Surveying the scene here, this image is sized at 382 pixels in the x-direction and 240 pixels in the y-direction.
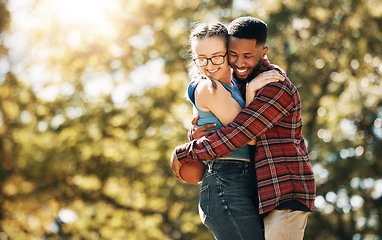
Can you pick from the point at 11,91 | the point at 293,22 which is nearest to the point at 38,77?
the point at 11,91

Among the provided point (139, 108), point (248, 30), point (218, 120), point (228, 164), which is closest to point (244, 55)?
point (248, 30)

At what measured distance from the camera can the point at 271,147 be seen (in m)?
2.59

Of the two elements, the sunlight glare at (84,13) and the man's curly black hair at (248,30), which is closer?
the man's curly black hair at (248,30)

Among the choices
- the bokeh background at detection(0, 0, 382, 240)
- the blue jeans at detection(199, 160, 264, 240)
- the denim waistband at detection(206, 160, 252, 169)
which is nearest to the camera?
the blue jeans at detection(199, 160, 264, 240)

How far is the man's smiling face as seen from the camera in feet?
8.81

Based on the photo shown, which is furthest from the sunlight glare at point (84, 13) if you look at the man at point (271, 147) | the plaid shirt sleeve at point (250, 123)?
the plaid shirt sleeve at point (250, 123)

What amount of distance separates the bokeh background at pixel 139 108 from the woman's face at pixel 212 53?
9678 mm

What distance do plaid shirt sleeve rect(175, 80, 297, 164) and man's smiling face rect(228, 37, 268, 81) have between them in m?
0.18

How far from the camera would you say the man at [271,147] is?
253cm

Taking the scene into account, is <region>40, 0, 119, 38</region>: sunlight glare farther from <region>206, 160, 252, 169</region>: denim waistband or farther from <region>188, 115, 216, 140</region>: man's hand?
<region>206, 160, 252, 169</region>: denim waistband

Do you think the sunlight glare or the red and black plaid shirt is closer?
the red and black plaid shirt

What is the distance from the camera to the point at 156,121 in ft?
46.3

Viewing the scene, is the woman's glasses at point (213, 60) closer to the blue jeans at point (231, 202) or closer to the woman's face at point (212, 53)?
the woman's face at point (212, 53)

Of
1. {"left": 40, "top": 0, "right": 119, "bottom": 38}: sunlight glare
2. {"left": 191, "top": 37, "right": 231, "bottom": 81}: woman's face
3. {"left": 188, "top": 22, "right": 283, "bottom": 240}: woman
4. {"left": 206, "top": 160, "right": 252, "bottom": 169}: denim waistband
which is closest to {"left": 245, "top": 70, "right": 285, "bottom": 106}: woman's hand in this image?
{"left": 188, "top": 22, "right": 283, "bottom": 240}: woman
